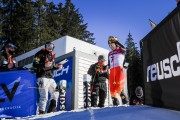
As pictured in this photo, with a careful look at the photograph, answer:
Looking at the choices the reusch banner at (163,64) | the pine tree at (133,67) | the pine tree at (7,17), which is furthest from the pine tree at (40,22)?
the reusch banner at (163,64)

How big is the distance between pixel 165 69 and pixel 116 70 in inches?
128

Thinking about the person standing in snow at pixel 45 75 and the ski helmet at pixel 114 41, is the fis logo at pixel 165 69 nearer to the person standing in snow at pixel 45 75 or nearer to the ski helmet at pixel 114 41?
the person standing in snow at pixel 45 75

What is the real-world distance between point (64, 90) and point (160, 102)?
5.79 metres

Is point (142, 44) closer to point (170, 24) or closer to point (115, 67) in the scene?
point (170, 24)

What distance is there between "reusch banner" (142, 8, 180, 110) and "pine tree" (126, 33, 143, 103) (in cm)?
2987

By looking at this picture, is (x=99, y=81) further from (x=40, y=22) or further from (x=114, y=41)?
(x=40, y=22)

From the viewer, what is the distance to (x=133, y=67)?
4150 centimetres

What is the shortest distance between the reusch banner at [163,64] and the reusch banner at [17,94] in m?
2.92

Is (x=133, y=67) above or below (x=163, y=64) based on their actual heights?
above

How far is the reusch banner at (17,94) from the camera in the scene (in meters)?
6.35

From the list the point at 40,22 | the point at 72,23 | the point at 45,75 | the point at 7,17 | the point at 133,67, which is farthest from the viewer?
the point at 72,23

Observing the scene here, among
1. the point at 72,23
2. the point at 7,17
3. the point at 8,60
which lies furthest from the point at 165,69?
the point at 72,23

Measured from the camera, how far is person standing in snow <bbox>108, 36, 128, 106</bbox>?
7281 mm

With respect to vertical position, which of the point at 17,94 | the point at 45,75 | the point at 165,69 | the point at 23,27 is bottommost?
the point at 17,94
